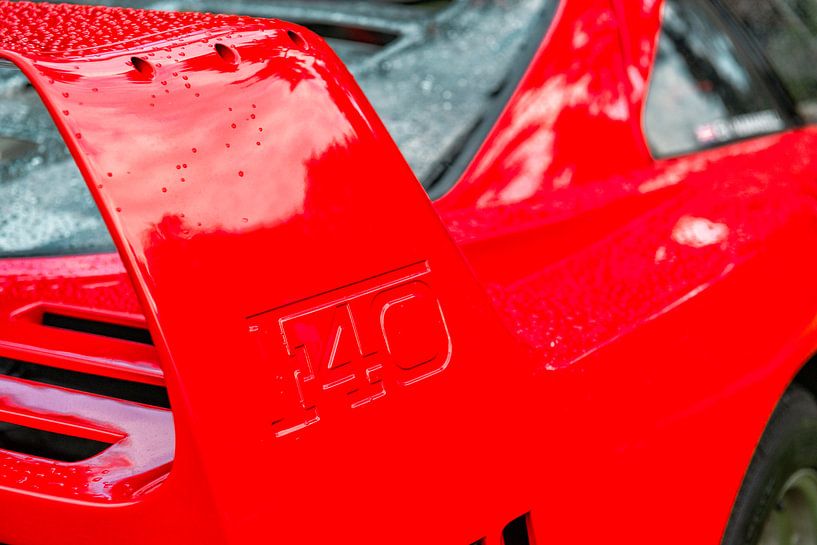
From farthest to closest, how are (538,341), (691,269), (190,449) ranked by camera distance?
(691,269) < (538,341) < (190,449)

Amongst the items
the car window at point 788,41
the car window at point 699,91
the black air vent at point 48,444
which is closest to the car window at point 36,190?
the black air vent at point 48,444

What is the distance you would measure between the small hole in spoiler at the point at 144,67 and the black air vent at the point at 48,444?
55 centimetres

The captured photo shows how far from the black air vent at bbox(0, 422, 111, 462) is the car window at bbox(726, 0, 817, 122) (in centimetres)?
222

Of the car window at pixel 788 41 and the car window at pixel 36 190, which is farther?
the car window at pixel 788 41

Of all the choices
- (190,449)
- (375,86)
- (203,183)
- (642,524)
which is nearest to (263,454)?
(190,449)

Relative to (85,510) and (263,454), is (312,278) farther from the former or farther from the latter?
(85,510)

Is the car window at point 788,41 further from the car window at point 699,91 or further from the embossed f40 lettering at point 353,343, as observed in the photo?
the embossed f40 lettering at point 353,343

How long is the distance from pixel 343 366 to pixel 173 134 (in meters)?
0.36

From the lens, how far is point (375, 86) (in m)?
2.15

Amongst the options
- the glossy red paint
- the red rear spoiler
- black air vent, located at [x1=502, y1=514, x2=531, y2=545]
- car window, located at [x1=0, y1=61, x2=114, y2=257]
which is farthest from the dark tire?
car window, located at [x1=0, y1=61, x2=114, y2=257]

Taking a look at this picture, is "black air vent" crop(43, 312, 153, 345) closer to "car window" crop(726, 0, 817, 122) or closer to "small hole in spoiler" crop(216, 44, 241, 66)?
"small hole in spoiler" crop(216, 44, 241, 66)

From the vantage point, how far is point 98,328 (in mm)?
1581

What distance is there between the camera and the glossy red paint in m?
1.10

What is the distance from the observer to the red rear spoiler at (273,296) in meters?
1.09
